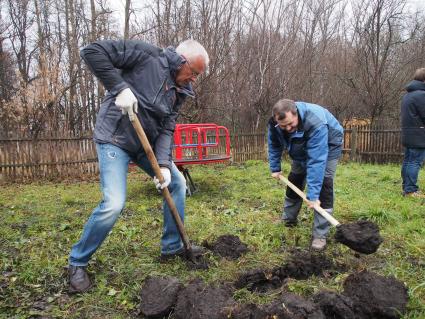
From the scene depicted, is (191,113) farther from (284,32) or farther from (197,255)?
(197,255)

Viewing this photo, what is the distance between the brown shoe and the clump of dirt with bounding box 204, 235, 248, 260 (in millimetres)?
1139

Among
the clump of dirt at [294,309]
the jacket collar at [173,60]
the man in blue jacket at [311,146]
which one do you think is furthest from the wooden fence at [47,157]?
the clump of dirt at [294,309]

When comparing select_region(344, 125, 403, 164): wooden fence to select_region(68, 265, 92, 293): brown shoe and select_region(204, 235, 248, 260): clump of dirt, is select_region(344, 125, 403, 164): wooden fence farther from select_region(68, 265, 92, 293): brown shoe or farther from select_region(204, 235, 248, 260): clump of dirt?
select_region(68, 265, 92, 293): brown shoe

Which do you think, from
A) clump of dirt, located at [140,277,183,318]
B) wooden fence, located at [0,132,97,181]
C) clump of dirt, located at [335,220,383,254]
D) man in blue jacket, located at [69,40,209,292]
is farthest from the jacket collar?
wooden fence, located at [0,132,97,181]

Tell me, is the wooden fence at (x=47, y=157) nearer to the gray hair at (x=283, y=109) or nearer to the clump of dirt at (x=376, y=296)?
the gray hair at (x=283, y=109)

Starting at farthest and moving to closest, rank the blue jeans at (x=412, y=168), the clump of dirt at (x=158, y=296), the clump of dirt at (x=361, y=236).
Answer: the blue jeans at (x=412, y=168), the clump of dirt at (x=361, y=236), the clump of dirt at (x=158, y=296)

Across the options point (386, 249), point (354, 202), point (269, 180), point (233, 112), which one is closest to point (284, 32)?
point (233, 112)

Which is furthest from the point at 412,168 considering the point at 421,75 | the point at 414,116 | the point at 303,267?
the point at 303,267

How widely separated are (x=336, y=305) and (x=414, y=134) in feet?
14.7

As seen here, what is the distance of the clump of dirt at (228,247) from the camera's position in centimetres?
333

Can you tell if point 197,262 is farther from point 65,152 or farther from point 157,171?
point 65,152

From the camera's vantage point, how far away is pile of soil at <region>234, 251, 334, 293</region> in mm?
2709

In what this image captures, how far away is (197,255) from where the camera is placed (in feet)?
10.6

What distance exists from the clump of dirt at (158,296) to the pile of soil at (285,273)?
1.76ft
